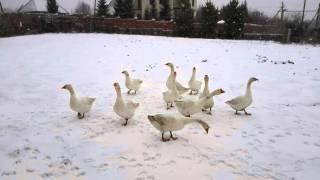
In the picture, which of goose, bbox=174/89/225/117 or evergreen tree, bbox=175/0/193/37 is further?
evergreen tree, bbox=175/0/193/37

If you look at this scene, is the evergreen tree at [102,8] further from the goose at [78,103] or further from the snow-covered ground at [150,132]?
the goose at [78,103]

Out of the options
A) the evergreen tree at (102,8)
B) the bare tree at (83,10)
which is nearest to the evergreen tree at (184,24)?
the evergreen tree at (102,8)

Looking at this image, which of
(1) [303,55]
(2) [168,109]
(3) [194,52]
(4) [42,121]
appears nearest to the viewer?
(4) [42,121]

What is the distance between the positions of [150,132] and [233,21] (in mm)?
29776

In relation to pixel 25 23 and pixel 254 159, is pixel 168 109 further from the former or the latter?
pixel 25 23

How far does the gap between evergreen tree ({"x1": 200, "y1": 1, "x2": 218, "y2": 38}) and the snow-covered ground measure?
2297cm

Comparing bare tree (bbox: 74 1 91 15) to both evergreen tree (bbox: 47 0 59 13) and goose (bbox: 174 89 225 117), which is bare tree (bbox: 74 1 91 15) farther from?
goose (bbox: 174 89 225 117)

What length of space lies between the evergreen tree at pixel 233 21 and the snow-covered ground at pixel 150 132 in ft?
70.8

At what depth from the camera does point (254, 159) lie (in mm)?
5301

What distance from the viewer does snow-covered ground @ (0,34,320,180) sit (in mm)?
4992

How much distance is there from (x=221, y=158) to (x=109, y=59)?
1102cm

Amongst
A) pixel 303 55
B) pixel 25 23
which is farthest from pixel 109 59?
pixel 25 23

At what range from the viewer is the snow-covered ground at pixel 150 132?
499cm

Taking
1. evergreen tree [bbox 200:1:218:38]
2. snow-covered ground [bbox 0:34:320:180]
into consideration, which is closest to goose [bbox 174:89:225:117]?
snow-covered ground [bbox 0:34:320:180]
